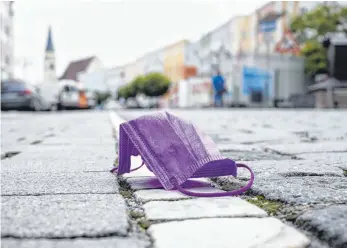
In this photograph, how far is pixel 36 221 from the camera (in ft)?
5.41

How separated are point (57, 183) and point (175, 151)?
2.06 feet

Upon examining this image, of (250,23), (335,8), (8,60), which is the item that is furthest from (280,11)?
(8,60)

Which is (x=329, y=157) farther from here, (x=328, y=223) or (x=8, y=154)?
(x=8, y=154)

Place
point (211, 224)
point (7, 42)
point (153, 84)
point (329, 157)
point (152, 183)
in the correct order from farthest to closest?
1. point (153, 84)
2. point (7, 42)
3. point (329, 157)
4. point (152, 183)
5. point (211, 224)

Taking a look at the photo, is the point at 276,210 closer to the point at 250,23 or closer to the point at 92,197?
the point at 92,197

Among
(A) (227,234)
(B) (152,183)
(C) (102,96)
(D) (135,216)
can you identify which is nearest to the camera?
(A) (227,234)

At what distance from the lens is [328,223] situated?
1616 millimetres

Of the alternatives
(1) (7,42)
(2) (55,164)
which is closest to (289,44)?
(1) (7,42)

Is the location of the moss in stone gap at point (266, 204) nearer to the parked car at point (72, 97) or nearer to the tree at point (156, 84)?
the parked car at point (72, 97)

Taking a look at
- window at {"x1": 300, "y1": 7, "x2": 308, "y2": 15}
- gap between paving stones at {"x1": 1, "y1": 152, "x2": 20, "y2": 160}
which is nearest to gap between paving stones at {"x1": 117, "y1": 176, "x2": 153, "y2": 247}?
gap between paving stones at {"x1": 1, "y1": 152, "x2": 20, "y2": 160}

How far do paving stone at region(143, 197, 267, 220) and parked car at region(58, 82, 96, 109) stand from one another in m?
26.3

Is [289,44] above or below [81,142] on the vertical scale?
above

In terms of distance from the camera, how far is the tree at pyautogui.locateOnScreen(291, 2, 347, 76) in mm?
38031

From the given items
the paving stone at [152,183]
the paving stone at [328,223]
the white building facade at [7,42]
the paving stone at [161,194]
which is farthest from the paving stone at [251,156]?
the white building facade at [7,42]
